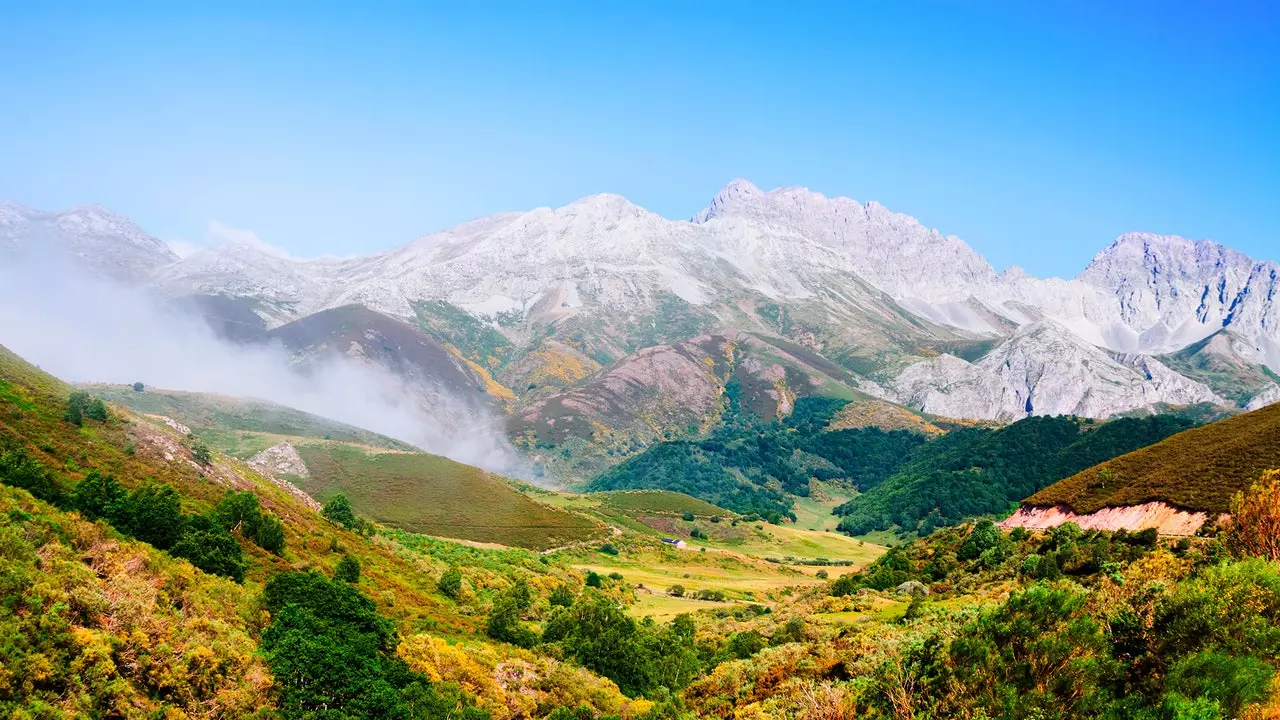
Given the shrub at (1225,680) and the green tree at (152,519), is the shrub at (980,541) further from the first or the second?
the green tree at (152,519)

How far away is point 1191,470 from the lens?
6500 cm

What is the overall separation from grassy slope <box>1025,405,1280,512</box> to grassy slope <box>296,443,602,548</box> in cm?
9627

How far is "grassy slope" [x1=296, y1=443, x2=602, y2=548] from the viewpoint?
145m

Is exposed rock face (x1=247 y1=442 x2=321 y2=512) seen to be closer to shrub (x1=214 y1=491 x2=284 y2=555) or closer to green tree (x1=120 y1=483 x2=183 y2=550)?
shrub (x1=214 y1=491 x2=284 y2=555)

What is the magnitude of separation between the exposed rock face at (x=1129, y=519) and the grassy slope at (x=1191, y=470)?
2.69ft

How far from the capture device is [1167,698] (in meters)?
23.3

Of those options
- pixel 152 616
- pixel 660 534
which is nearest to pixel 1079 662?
pixel 152 616

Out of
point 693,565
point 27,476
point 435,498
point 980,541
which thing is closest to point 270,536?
point 27,476

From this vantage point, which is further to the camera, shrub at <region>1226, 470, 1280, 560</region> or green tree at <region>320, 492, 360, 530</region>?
green tree at <region>320, 492, 360, 530</region>

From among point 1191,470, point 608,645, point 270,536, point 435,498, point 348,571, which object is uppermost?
point 1191,470

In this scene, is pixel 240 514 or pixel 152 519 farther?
pixel 240 514

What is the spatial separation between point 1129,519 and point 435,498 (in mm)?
129153

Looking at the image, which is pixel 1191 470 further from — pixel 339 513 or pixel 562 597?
pixel 339 513

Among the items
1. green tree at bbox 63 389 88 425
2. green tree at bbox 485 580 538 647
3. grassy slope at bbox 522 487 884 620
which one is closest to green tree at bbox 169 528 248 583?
green tree at bbox 485 580 538 647
